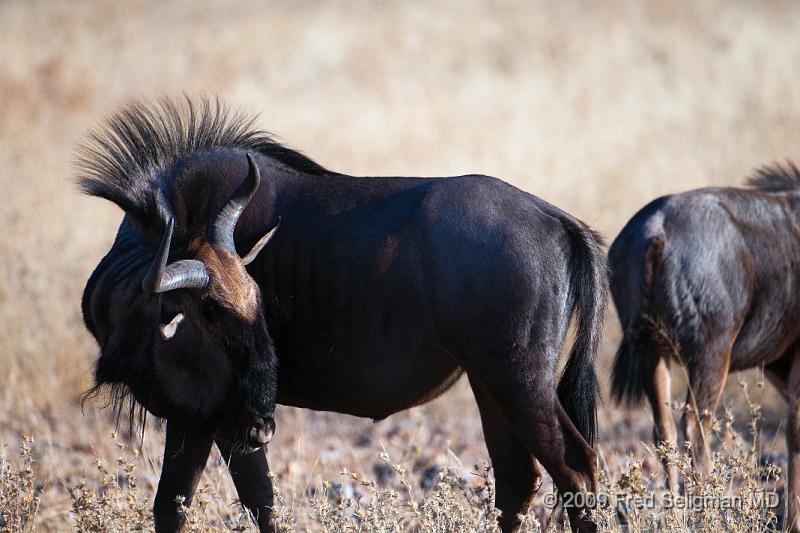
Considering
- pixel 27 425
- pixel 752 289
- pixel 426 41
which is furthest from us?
pixel 426 41

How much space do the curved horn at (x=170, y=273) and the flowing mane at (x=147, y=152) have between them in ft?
1.83

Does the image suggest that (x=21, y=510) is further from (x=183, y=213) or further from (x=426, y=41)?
(x=426, y=41)

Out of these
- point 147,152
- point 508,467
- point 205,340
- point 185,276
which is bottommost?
point 508,467

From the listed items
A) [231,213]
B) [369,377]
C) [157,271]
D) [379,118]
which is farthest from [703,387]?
[379,118]

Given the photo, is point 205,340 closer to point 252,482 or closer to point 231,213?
point 231,213

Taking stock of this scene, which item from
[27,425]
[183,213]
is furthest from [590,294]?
[27,425]

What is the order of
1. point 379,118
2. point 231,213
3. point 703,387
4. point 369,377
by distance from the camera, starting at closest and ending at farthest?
point 231,213 → point 369,377 → point 703,387 → point 379,118

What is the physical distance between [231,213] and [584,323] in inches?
67.7

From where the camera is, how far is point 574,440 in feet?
13.7

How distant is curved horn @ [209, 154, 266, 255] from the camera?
4.23 meters

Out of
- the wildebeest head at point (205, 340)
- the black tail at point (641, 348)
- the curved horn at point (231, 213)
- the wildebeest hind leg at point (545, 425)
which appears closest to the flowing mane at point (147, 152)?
the wildebeest head at point (205, 340)

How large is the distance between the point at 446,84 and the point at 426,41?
10.1 feet

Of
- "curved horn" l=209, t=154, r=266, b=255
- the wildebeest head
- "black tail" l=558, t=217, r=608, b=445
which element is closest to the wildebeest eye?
the wildebeest head

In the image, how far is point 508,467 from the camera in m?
4.62
